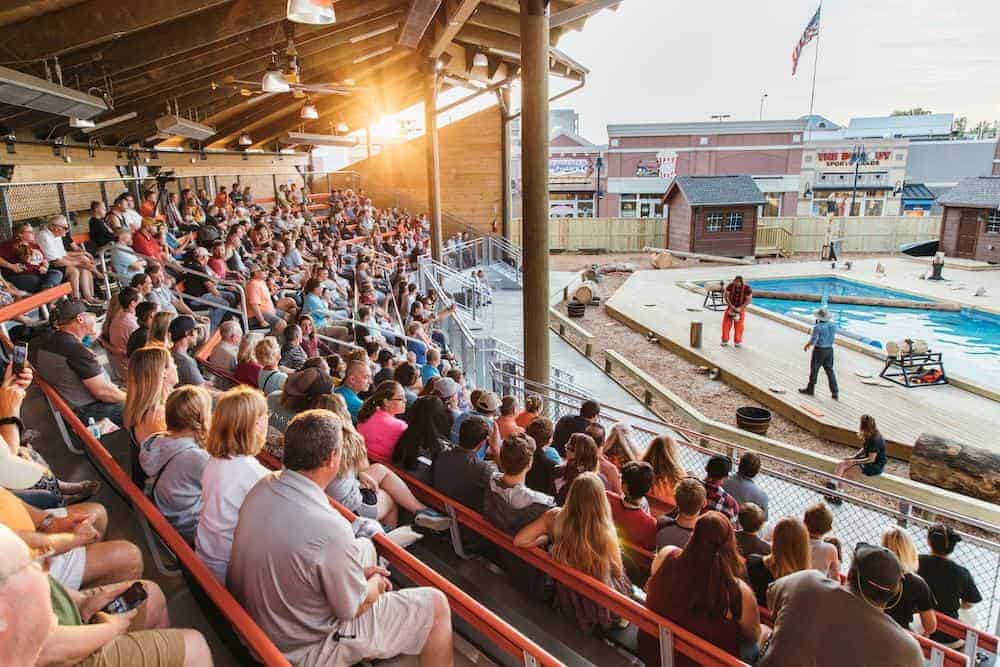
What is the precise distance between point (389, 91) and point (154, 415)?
19.0m

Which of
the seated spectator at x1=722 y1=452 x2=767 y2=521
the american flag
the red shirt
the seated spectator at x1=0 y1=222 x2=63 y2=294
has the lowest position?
the seated spectator at x1=722 y1=452 x2=767 y2=521

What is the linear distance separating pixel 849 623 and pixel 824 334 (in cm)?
840

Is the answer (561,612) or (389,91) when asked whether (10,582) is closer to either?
(561,612)

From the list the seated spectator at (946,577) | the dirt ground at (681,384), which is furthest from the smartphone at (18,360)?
the dirt ground at (681,384)

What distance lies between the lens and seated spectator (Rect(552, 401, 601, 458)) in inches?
190

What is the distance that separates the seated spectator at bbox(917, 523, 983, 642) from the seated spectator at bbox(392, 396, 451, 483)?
3.03m

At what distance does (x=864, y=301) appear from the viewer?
19.9m

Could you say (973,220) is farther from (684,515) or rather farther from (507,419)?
(684,515)

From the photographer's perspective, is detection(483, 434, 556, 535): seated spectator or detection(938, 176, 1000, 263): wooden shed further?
detection(938, 176, 1000, 263): wooden shed

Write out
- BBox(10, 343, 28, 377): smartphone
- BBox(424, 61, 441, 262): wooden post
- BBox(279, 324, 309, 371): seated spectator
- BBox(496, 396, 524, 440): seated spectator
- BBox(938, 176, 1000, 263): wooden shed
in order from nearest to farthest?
1. BBox(10, 343, 28, 377): smartphone
2. BBox(496, 396, 524, 440): seated spectator
3. BBox(279, 324, 309, 371): seated spectator
4. BBox(424, 61, 441, 262): wooden post
5. BBox(938, 176, 1000, 263): wooden shed

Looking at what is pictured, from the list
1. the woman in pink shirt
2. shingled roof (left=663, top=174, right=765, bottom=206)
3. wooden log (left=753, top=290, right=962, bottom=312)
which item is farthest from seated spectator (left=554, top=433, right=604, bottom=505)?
shingled roof (left=663, top=174, right=765, bottom=206)

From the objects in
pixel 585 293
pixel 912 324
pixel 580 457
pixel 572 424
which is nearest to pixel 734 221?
pixel 912 324

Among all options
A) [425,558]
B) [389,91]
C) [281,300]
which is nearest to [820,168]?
[389,91]

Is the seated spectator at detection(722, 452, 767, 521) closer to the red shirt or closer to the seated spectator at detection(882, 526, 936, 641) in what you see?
the seated spectator at detection(882, 526, 936, 641)
